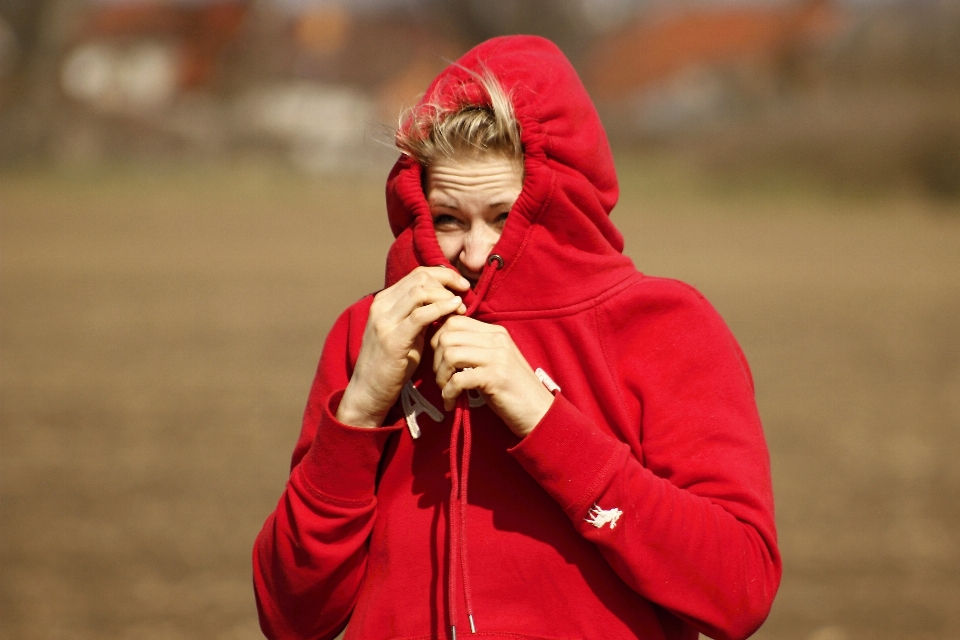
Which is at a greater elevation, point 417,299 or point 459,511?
point 417,299

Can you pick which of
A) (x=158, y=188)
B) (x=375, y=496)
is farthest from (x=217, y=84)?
(x=375, y=496)

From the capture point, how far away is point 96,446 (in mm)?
7945

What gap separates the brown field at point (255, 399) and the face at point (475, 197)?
354 centimetres

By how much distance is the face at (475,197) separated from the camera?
2096mm

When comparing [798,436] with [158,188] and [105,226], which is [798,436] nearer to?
[105,226]

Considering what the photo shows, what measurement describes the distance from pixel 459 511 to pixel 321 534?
26cm

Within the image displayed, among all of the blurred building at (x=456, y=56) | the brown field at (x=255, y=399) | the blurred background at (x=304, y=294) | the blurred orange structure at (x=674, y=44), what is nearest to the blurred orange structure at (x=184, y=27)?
the blurred building at (x=456, y=56)

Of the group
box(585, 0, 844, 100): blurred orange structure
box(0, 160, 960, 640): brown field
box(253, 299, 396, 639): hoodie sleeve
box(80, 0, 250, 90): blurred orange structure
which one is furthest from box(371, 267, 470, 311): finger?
box(80, 0, 250, 90): blurred orange structure

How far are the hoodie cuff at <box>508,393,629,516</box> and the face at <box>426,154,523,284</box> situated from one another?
379 millimetres

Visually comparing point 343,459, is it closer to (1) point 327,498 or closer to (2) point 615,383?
(1) point 327,498

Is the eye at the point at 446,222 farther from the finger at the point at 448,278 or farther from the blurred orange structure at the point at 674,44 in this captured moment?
the blurred orange structure at the point at 674,44

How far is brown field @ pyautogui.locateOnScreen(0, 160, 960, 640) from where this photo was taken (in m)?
5.62

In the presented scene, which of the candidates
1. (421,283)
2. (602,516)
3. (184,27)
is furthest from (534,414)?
(184,27)

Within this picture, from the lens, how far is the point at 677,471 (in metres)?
1.98
